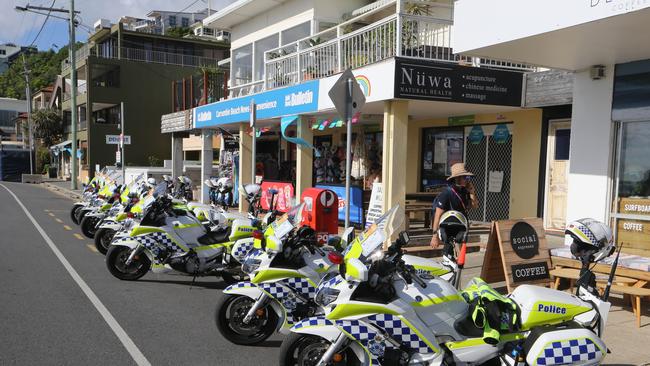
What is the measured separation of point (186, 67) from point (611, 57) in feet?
135

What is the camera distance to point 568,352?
4023 millimetres

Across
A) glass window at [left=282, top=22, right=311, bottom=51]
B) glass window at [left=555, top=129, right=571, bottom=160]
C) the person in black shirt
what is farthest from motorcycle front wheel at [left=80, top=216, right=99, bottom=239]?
glass window at [left=555, top=129, right=571, bottom=160]

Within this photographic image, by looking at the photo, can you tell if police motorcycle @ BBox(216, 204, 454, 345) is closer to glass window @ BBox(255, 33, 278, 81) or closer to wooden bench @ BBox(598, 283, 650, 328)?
wooden bench @ BBox(598, 283, 650, 328)

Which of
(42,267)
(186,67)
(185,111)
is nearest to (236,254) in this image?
(42,267)

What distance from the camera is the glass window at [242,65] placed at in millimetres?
20969

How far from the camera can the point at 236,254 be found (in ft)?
22.4

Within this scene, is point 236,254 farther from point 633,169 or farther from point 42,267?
point 633,169

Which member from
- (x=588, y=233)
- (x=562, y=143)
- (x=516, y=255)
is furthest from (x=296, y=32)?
(x=588, y=233)

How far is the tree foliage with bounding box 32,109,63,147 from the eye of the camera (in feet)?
170

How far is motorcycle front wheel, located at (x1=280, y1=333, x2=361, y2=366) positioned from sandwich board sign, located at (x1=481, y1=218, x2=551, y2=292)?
3.11m

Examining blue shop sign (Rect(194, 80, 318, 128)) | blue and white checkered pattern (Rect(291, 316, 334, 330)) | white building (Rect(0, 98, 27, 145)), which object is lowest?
blue and white checkered pattern (Rect(291, 316, 334, 330))

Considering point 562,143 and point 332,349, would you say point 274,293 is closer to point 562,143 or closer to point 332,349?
point 332,349

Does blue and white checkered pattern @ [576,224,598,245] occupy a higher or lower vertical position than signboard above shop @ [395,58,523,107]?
lower

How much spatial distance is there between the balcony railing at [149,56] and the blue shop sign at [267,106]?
2585 cm
